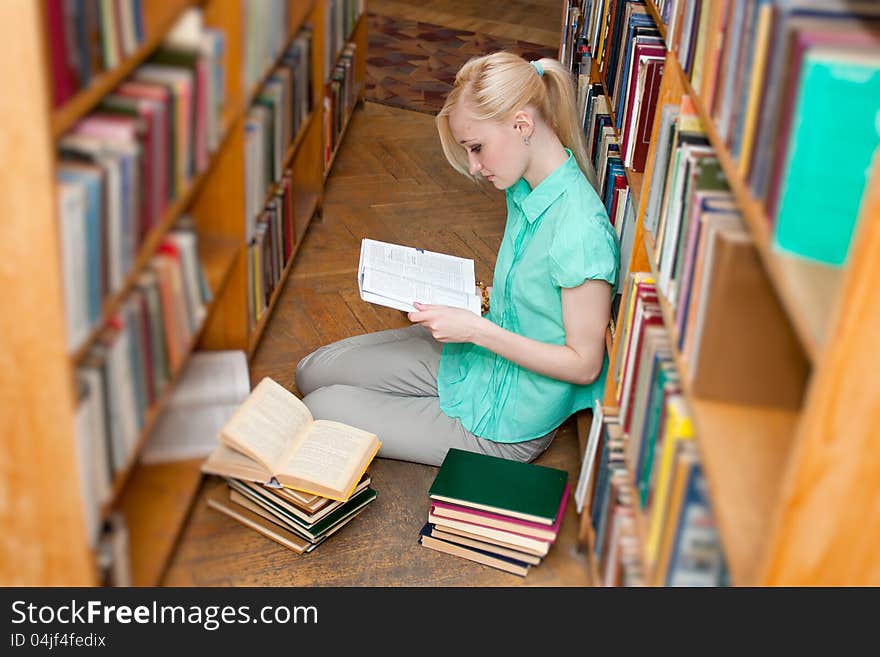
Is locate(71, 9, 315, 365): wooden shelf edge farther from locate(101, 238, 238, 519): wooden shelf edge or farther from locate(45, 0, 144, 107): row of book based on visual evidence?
locate(101, 238, 238, 519): wooden shelf edge

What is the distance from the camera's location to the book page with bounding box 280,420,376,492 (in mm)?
2264

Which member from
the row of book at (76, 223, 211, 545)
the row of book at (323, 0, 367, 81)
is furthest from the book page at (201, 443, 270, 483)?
the row of book at (323, 0, 367, 81)

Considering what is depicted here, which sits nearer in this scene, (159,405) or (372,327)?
(159,405)

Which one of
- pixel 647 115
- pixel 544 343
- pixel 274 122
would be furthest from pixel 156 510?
pixel 647 115

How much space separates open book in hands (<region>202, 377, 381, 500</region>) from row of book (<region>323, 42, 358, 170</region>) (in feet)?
6.01

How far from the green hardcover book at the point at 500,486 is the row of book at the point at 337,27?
1902mm

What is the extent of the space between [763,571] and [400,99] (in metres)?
4.39

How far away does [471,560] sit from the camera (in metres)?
2.31

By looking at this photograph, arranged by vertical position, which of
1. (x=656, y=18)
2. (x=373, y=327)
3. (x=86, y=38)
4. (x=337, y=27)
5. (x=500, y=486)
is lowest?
(x=373, y=327)

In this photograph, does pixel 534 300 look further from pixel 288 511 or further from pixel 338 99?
pixel 338 99

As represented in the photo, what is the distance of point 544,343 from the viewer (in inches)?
94.7

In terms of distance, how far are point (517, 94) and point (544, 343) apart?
0.61m

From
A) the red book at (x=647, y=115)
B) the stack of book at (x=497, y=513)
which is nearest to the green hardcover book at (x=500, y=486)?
the stack of book at (x=497, y=513)
